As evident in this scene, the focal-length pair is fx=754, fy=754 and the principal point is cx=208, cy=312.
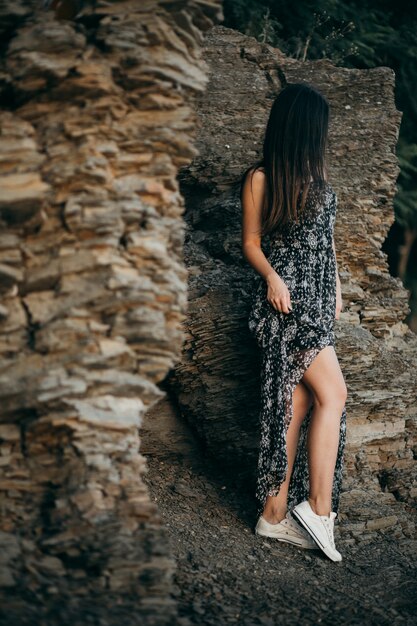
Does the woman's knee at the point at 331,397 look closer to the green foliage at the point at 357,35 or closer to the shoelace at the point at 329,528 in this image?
the shoelace at the point at 329,528

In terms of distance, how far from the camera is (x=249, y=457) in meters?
4.99

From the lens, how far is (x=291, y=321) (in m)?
4.37

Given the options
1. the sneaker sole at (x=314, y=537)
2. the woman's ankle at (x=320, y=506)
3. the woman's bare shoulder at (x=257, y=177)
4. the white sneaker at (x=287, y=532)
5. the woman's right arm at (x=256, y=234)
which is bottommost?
the white sneaker at (x=287, y=532)

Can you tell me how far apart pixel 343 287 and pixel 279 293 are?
4.68 ft

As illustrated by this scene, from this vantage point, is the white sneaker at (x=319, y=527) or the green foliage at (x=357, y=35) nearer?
the white sneaker at (x=319, y=527)

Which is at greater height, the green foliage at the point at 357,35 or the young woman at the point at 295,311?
the green foliage at the point at 357,35

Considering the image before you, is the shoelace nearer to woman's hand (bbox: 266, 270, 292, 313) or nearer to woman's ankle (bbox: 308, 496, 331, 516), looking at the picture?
woman's ankle (bbox: 308, 496, 331, 516)

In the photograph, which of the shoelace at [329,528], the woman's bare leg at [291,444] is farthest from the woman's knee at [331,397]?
the shoelace at [329,528]

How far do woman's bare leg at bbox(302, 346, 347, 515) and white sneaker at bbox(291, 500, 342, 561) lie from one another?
1.4 inches

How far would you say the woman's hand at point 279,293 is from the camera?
4312 millimetres

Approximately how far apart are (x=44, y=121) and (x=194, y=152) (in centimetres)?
69

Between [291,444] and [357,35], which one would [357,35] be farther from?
[291,444]

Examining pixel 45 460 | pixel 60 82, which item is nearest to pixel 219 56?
pixel 60 82

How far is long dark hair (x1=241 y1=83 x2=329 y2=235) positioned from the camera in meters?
4.32
